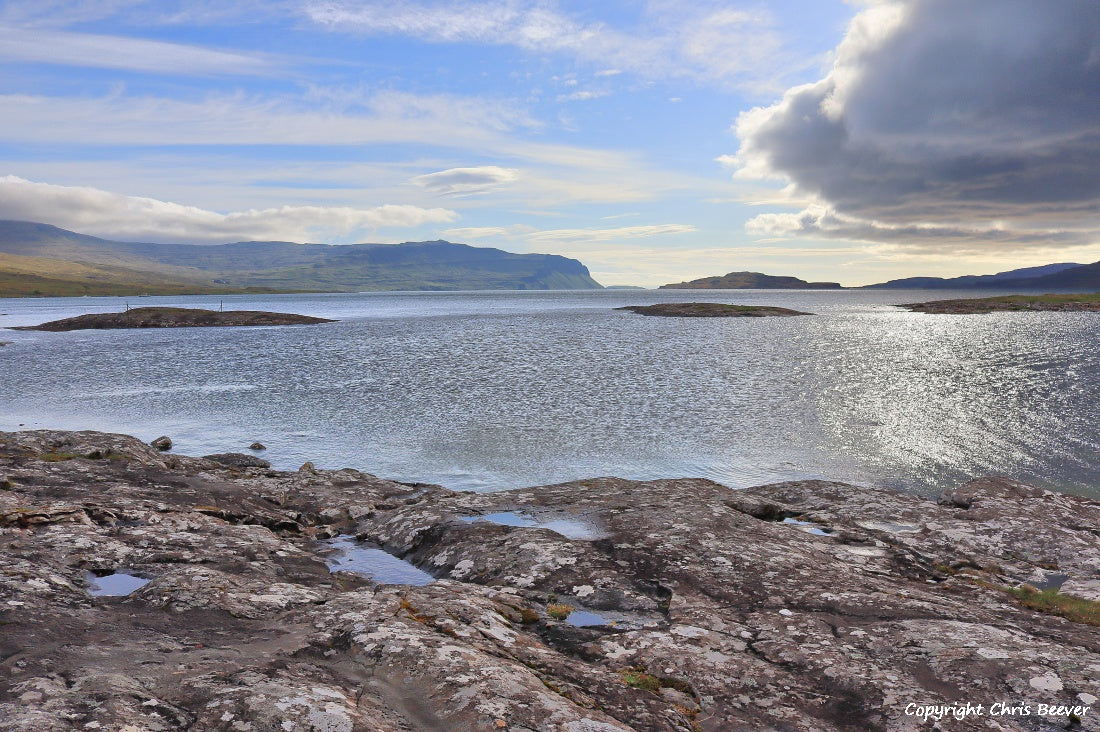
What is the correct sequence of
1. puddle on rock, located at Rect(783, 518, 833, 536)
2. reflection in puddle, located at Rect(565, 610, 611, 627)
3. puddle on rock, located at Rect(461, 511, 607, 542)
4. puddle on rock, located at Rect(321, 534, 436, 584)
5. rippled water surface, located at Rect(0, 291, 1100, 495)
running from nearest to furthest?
reflection in puddle, located at Rect(565, 610, 611, 627)
puddle on rock, located at Rect(321, 534, 436, 584)
puddle on rock, located at Rect(461, 511, 607, 542)
puddle on rock, located at Rect(783, 518, 833, 536)
rippled water surface, located at Rect(0, 291, 1100, 495)

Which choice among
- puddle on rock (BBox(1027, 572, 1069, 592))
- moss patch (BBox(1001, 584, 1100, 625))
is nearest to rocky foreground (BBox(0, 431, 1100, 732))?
puddle on rock (BBox(1027, 572, 1069, 592))

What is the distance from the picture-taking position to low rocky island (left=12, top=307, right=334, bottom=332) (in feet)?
499

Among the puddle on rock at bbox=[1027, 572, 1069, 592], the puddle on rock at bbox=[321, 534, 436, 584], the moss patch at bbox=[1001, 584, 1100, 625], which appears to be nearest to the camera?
the moss patch at bbox=[1001, 584, 1100, 625]

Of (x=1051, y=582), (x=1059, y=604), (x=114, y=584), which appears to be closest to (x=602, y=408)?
(x=1051, y=582)

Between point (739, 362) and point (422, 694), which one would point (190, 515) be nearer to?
point (422, 694)

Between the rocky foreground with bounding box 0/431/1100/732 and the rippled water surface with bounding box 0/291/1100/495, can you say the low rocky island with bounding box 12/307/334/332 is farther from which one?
the rocky foreground with bounding box 0/431/1100/732

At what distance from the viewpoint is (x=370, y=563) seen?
18453 millimetres

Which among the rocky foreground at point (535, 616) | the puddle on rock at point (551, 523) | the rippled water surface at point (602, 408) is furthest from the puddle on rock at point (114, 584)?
the rippled water surface at point (602, 408)

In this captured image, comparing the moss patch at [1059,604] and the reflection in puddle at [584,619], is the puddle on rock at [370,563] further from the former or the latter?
the moss patch at [1059,604]

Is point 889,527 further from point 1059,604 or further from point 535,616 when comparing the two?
point 535,616

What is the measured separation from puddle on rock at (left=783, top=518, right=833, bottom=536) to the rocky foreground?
1.14 ft

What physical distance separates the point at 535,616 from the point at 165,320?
7277 inches

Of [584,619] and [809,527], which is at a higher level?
[584,619]

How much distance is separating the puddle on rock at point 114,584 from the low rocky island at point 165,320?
559 ft
